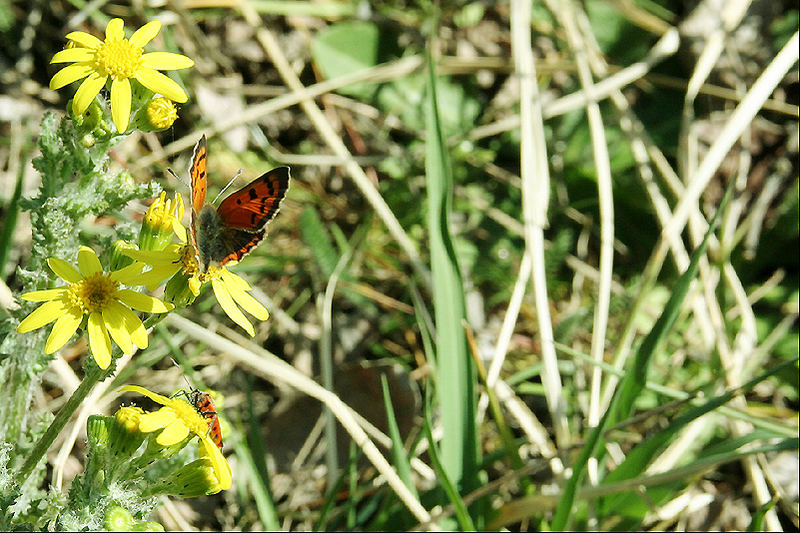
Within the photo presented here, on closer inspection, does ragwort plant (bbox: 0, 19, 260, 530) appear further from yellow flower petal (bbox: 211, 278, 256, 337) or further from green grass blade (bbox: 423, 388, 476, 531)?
green grass blade (bbox: 423, 388, 476, 531)

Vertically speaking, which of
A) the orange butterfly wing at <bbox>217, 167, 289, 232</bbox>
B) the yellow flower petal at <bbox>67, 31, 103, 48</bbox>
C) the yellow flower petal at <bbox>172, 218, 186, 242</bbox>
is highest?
the yellow flower petal at <bbox>67, 31, 103, 48</bbox>

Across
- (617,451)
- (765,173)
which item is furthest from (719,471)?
(765,173)

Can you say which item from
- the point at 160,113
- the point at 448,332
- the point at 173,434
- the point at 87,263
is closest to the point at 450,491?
the point at 448,332

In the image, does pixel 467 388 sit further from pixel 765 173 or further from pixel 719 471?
pixel 765 173

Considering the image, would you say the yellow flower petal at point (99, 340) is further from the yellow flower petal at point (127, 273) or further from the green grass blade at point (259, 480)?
the green grass blade at point (259, 480)

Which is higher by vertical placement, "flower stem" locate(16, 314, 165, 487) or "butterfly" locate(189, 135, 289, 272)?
"butterfly" locate(189, 135, 289, 272)

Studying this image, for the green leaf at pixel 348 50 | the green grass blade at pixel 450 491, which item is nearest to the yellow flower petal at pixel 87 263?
the green grass blade at pixel 450 491

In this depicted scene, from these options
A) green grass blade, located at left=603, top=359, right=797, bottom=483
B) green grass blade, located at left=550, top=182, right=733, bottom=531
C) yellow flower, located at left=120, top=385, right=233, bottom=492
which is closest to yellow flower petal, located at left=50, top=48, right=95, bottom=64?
yellow flower, located at left=120, top=385, right=233, bottom=492
